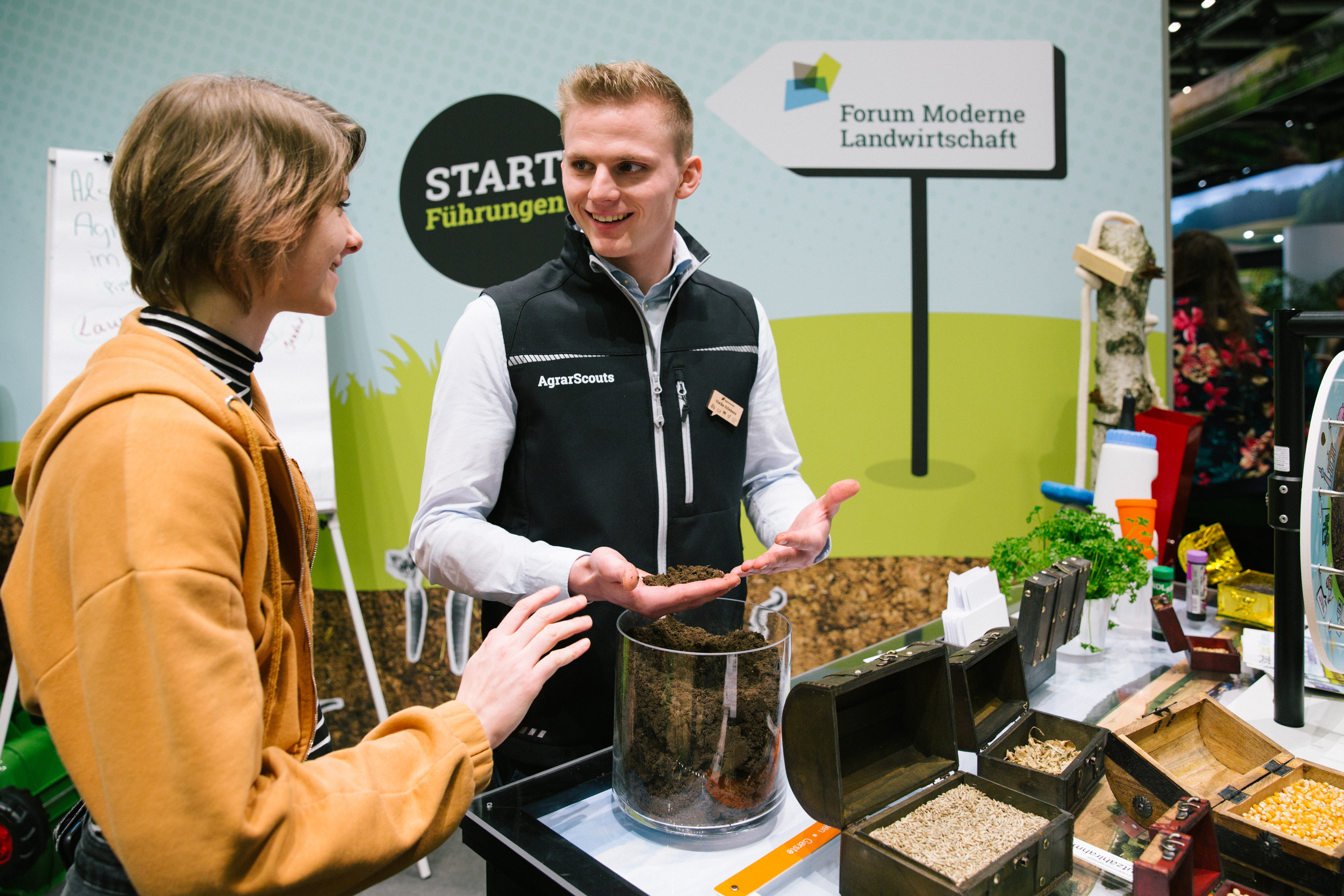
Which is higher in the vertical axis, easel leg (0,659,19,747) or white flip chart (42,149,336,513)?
white flip chart (42,149,336,513)

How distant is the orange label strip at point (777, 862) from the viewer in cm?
91

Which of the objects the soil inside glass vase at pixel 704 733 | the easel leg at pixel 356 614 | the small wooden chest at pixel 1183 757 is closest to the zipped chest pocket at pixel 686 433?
the soil inside glass vase at pixel 704 733

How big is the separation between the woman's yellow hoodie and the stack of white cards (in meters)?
0.92

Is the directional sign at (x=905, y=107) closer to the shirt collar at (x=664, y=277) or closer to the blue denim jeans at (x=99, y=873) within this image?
the shirt collar at (x=664, y=277)

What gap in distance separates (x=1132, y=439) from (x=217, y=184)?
6.93 ft

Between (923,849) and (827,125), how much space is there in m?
2.79

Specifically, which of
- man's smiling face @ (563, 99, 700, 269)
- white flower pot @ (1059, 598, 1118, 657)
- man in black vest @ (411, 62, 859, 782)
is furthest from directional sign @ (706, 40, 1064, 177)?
white flower pot @ (1059, 598, 1118, 657)

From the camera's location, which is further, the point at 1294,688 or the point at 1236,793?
the point at 1294,688

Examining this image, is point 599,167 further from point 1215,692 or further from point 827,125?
point 827,125


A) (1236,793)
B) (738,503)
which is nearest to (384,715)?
(738,503)

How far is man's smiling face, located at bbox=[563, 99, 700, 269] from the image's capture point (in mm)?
1498

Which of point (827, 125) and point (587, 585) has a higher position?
point (827, 125)

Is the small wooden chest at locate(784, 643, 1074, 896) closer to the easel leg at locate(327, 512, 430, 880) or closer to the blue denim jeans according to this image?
the blue denim jeans

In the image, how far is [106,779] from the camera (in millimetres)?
638
